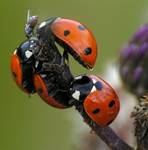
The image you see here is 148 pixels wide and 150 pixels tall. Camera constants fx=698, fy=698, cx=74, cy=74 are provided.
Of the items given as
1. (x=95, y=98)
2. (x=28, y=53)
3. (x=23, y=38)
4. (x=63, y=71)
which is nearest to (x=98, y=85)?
(x=95, y=98)

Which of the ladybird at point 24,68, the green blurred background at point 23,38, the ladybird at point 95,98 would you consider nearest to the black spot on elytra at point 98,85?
the ladybird at point 95,98

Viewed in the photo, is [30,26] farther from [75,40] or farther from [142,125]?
[142,125]

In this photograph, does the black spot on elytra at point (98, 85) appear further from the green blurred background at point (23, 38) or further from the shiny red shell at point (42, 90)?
the green blurred background at point (23, 38)

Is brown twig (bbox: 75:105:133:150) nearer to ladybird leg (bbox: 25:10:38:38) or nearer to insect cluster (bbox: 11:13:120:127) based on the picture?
insect cluster (bbox: 11:13:120:127)

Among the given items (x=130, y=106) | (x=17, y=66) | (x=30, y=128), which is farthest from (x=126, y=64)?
(x=30, y=128)

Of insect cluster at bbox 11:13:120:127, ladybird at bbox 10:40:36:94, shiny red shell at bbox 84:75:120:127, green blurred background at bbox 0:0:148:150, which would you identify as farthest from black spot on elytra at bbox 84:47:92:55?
green blurred background at bbox 0:0:148:150

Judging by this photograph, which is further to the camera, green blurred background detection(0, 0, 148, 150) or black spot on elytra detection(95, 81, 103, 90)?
green blurred background detection(0, 0, 148, 150)

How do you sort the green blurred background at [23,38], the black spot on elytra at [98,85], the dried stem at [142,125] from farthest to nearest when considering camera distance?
the green blurred background at [23,38], the black spot on elytra at [98,85], the dried stem at [142,125]

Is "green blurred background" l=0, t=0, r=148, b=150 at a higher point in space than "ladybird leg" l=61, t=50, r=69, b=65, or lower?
lower
